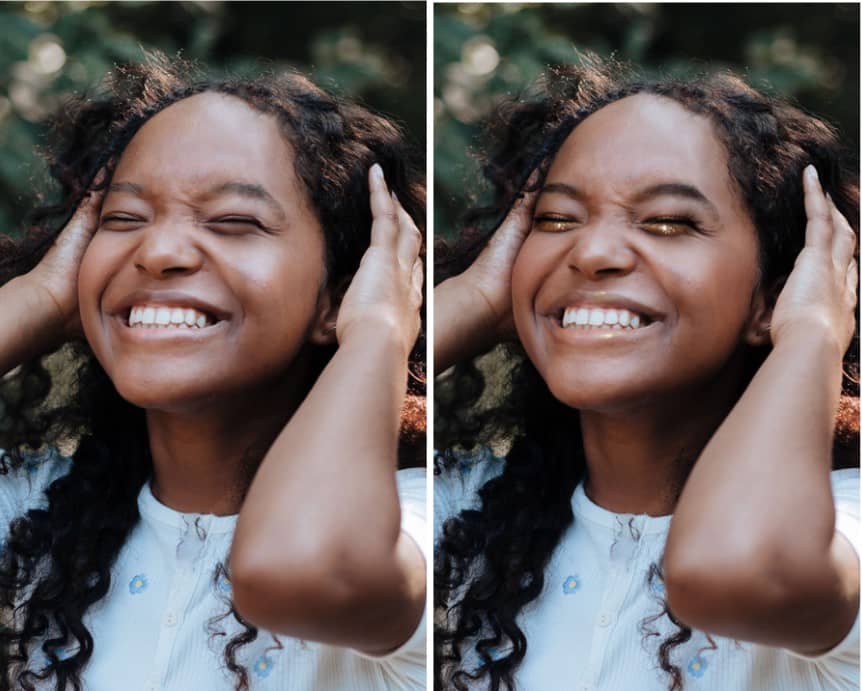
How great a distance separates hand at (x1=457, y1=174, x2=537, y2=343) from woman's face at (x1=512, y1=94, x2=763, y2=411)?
56mm

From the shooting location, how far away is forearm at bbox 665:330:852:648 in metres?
2.21

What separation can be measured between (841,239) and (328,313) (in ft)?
3.43

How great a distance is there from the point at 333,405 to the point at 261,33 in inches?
33.2

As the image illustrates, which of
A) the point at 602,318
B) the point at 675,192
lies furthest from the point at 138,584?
the point at 675,192

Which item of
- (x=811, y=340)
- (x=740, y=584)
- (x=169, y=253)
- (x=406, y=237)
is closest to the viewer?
(x=740, y=584)

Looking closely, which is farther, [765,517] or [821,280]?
[821,280]

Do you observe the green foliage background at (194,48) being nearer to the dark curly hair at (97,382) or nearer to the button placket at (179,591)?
the dark curly hair at (97,382)

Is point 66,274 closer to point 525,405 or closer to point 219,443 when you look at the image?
point 219,443

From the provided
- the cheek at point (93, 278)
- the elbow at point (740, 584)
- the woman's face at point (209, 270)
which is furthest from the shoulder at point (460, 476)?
the cheek at point (93, 278)

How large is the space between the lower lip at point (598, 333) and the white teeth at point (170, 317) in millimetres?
712

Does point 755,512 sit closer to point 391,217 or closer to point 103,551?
point 391,217

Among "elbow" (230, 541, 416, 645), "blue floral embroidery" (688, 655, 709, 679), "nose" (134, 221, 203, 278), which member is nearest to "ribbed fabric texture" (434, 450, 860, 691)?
"blue floral embroidery" (688, 655, 709, 679)

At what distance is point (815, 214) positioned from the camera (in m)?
2.54

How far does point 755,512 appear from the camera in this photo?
2225mm
